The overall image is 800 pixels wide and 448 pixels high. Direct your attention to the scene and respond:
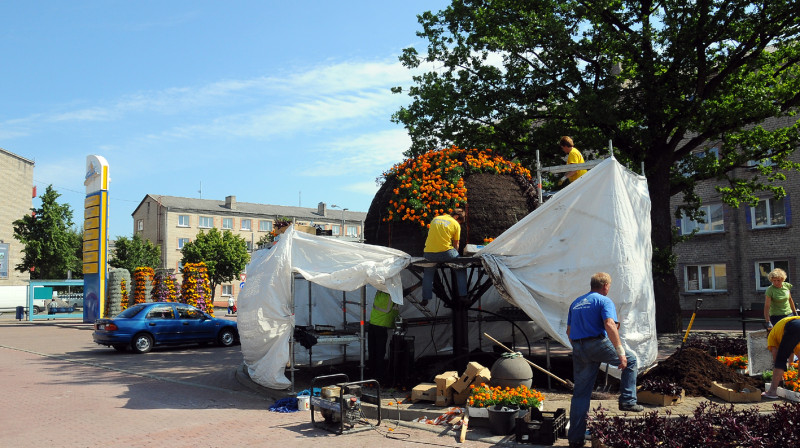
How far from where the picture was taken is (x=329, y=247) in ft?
35.3

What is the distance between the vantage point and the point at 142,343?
61.5 feet

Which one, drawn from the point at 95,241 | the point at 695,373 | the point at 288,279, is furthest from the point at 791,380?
the point at 95,241

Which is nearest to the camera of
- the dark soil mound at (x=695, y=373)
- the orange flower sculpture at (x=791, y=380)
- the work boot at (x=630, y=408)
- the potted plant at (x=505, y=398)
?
the potted plant at (x=505, y=398)

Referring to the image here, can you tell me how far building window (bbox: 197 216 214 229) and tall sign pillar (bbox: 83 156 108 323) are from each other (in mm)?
40699

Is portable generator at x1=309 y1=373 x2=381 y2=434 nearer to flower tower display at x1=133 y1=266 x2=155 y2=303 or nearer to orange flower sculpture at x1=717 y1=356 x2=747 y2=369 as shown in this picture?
orange flower sculpture at x1=717 y1=356 x2=747 y2=369

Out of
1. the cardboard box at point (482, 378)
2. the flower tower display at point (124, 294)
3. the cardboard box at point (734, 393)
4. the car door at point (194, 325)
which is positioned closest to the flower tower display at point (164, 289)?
the flower tower display at point (124, 294)

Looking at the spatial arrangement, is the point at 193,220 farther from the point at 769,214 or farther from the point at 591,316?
the point at 591,316

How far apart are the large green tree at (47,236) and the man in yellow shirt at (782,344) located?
139 ft

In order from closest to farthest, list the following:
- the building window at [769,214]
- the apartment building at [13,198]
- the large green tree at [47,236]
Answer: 1. the building window at [769,214]
2. the large green tree at [47,236]
3. the apartment building at [13,198]

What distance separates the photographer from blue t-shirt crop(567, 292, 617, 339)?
22.8 feet

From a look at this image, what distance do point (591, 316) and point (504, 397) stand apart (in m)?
1.66

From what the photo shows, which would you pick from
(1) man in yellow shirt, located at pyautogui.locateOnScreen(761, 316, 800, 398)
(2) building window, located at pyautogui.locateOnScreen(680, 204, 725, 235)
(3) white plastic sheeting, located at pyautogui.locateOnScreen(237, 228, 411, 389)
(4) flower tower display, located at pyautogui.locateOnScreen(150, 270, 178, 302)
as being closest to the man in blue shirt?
(1) man in yellow shirt, located at pyautogui.locateOnScreen(761, 316, 800, 398)

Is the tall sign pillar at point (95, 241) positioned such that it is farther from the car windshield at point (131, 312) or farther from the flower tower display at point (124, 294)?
the car windshield at point (131, 312)

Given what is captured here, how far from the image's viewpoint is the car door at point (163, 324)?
749 inches
